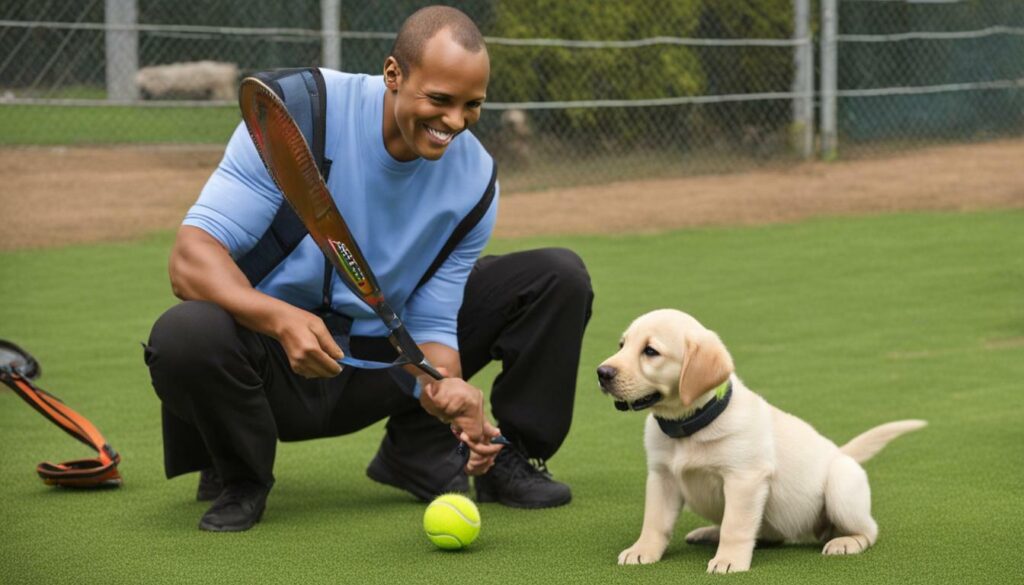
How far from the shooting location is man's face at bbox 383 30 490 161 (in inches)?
156

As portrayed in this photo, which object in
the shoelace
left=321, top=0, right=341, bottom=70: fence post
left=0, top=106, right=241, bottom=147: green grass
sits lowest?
the shoelace

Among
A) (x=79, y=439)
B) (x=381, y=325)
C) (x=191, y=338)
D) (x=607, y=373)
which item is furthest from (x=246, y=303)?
(x=79, y=439)

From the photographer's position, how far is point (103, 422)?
5.81 meters

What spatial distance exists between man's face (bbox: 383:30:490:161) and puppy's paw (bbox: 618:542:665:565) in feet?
3.75

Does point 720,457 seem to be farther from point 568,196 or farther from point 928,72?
point 928,72

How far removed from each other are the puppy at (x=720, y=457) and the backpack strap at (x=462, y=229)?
0.73 m

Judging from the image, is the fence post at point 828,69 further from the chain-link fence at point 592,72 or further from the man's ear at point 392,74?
the man's ear at point 392,74

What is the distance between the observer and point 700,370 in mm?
3688

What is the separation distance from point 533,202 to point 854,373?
636cm

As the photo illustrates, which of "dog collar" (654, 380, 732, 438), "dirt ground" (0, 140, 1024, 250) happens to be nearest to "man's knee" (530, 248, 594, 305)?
"dog collar" (654, 380, 732, 438)

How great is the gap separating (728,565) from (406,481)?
4.29ft

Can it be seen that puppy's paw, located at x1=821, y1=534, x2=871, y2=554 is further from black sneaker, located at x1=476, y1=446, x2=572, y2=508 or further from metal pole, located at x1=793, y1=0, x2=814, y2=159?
metal pole, located at x1=793, y1=0, x2=814, y2=159

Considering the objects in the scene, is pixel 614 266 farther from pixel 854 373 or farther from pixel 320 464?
pixel 320 464

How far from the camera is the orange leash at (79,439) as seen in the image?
4691 millimetres
